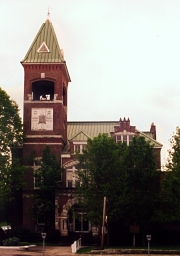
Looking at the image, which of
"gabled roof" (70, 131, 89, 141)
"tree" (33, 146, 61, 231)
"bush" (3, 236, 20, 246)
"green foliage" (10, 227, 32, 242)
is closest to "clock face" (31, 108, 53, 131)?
"gabled roof" (70, 131, 89, 141)

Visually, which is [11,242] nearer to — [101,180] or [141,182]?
[101,180]

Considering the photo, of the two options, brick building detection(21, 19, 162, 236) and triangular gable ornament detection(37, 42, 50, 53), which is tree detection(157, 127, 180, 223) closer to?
brick building detection(21, 19, 162, 236)

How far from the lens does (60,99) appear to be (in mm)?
54750

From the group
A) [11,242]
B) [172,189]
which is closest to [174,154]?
[172,189]

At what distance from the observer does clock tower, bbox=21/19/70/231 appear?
53.0 metres

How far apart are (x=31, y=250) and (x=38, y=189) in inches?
415

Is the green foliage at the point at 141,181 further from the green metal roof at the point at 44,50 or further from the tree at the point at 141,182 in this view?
the green metal roof at the point at 44,50

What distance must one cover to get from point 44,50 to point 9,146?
12.7m

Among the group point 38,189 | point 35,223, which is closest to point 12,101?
point 38,189

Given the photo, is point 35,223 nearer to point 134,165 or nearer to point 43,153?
point 43,153

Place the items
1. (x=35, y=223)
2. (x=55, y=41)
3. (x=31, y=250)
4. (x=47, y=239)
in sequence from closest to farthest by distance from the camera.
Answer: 1. (x=31, y=250)
2. (x=47, y=239)
3. (x=35, y=223)
4. (x=55, y=41)

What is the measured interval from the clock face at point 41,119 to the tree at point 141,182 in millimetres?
11833

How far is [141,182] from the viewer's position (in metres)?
45.1

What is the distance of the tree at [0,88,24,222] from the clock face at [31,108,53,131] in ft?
7.52
